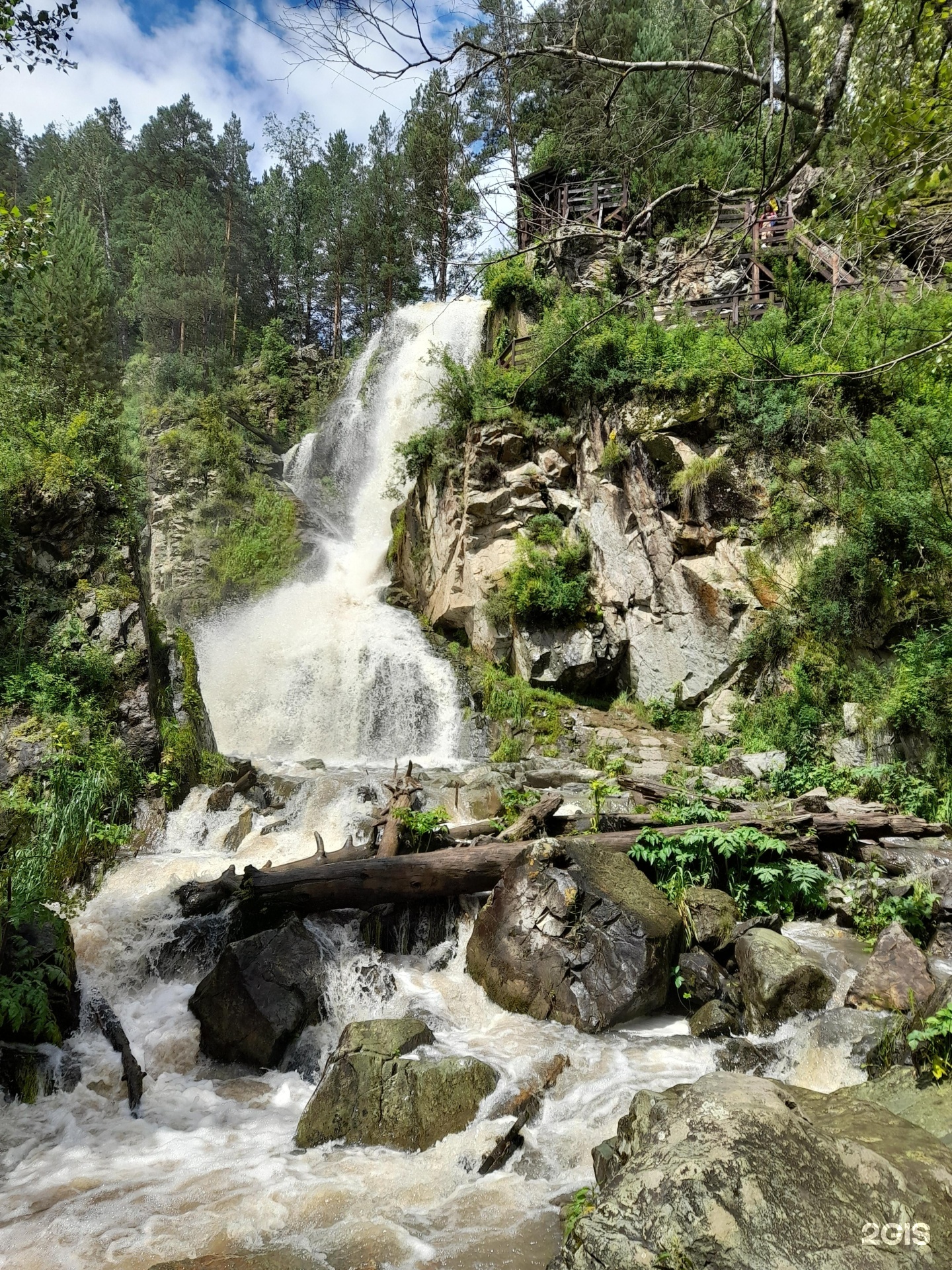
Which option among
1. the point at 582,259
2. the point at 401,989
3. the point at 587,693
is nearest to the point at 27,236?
the point at 401,989

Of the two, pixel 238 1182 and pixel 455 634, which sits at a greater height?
pixel 455 634

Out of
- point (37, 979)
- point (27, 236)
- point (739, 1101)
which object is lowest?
point (37, 979)

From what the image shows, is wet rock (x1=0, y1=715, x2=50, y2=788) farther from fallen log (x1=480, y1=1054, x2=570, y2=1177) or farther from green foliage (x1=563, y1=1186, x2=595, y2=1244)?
green foliage (x1=563, y1=1186, x2=595, y2=1244)

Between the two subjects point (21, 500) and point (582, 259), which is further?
point (582, 259)

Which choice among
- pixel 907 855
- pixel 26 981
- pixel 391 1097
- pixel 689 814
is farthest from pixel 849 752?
pixel 26 981

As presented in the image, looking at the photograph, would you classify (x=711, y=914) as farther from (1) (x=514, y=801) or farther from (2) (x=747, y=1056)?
(1) (x=514, y=801)

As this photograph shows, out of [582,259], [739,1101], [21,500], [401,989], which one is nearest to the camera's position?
[739,1101]

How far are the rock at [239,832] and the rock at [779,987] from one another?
21.0ft

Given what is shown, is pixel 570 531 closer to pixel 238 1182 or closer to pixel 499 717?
pixel 499 717

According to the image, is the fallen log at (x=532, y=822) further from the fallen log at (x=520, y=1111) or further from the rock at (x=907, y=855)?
the rock at (x=907, y=855)

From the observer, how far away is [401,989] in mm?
5953

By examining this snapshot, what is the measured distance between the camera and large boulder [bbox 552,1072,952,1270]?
7.49 feet

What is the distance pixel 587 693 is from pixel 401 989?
9706mm

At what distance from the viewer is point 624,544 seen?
587 inches
